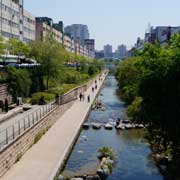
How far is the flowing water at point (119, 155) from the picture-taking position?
97.3 feet

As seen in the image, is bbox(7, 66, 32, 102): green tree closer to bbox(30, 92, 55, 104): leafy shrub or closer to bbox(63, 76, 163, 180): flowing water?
bbox(30, 92, 55, 104): leafy shrub

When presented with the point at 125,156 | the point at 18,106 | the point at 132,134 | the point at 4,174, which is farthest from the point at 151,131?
the point at 18,106

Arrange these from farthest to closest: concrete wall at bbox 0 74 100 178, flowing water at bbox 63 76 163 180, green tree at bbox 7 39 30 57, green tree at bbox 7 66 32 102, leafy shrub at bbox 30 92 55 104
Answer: green tree at bbox 7 39 30 57, leafy shrub at bbox 30 92 55 104, green tree at bbox 7 66 32 102, flowing water at bbox 63 76 163 180, concrete wall at bbox 0 74 100 178

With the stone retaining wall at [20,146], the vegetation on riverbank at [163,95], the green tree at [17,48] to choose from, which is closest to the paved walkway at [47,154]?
the stone retaining wall at [20,146]

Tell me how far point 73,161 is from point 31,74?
33956mm

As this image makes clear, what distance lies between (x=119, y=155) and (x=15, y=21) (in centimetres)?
6373

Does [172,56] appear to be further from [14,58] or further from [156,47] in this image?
[14,58]

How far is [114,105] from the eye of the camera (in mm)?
74375

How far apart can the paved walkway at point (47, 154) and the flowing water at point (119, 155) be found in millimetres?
981

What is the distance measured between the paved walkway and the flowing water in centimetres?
98

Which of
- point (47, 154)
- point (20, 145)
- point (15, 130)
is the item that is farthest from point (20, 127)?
point (47, 154)

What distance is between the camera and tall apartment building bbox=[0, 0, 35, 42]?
82.9 metres

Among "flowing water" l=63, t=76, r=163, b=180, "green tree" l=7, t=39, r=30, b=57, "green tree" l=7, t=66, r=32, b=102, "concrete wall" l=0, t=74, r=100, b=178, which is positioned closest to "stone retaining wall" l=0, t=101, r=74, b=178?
"concrete wall" l=0, t=74, r=100, b=178

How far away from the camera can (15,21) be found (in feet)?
306
